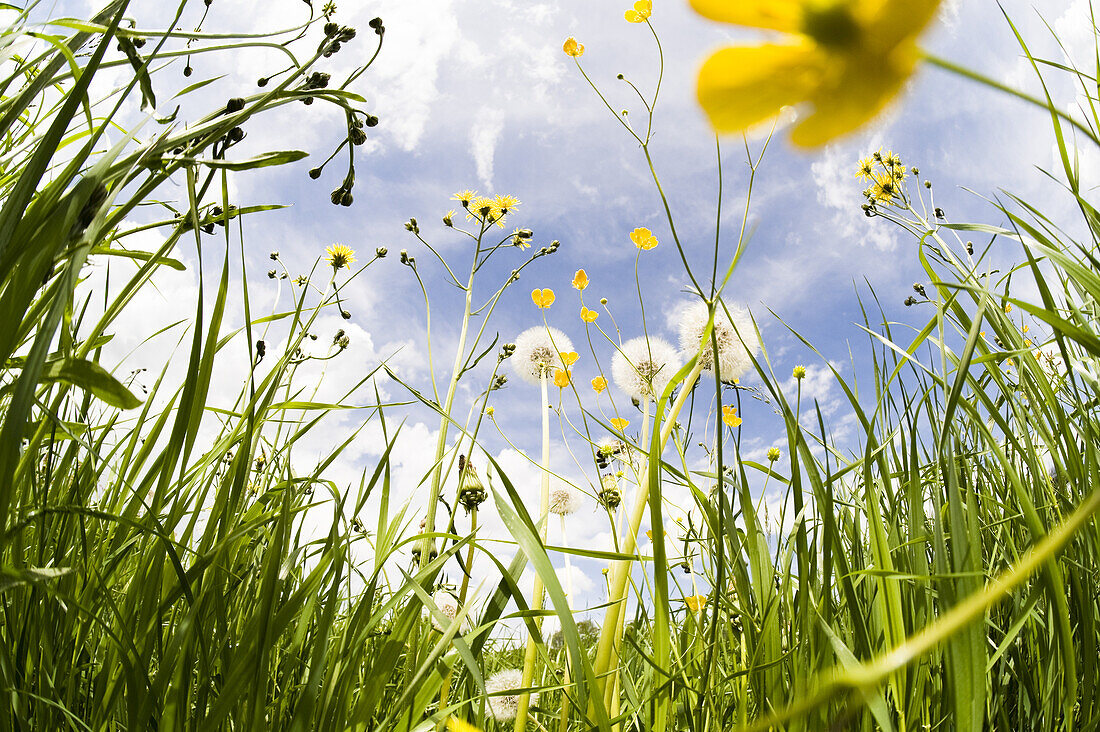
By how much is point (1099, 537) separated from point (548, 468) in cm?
69

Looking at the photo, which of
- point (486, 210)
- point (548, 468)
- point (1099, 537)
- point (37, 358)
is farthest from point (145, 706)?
point (486, 210)

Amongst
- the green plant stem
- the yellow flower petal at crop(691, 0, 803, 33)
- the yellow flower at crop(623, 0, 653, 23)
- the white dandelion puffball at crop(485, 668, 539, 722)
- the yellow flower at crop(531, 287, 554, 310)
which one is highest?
the yellow flower at crop(623, 0, 653, 23)

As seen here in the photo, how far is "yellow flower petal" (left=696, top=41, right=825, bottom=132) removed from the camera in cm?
22

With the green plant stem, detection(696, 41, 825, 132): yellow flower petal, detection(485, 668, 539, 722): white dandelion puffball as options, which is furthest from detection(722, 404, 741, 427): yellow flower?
detection(696, 41, 825, 132): yellow flower petal

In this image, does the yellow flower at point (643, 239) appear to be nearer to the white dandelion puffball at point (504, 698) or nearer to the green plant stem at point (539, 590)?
the green plant stem at point (539, 590)

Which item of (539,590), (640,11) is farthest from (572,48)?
(539,590)

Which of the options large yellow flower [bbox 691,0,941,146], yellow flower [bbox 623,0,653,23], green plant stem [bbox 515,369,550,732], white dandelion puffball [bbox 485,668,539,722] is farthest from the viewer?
white dandelion puffball [bbox 485,668,539,722]

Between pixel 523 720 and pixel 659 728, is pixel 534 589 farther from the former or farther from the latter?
pixel 659 728

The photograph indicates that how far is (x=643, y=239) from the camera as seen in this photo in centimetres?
133

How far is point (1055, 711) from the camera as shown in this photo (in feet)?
2.69

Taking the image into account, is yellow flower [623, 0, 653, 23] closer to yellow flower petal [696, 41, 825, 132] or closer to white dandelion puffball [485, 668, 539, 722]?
yellow flower petal [696, 41, 825, 132]

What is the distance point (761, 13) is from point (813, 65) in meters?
0.03

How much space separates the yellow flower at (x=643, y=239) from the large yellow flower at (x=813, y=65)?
1.08m

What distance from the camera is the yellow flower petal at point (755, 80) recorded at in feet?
0.71
